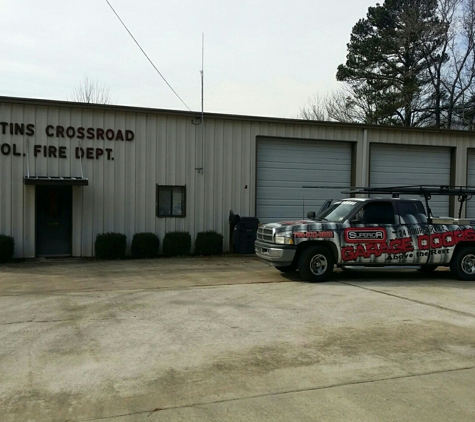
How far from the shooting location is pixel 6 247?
1485cm

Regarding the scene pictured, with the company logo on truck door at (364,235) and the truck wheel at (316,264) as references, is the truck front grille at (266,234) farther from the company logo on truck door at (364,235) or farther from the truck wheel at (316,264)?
the company logo on truck door at (364,235)

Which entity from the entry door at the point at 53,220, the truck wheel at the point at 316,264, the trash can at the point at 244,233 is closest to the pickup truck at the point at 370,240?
the truck wheel at the point at 316,264

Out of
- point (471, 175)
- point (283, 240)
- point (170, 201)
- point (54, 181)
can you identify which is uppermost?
point (471, 175)

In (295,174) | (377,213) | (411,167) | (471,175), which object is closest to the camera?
(377,213)

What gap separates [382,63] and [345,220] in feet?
96.6

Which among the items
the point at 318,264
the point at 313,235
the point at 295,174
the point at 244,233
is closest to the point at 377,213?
the point at 313,235

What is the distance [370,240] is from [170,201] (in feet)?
24.9

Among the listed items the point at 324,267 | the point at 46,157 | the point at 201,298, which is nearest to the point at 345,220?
the point at 324,267

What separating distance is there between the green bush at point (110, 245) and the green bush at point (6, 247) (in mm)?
2289

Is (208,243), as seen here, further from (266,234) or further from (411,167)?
(411,167)

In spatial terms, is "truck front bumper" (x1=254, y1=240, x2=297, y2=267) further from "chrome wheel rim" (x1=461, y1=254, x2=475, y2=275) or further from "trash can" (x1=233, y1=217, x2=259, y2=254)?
"trash can" (x1=233, y1=217, x2=259, y2=254)

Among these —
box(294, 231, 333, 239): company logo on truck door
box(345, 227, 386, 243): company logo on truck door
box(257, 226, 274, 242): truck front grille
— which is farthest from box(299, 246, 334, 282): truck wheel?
box(257, 226, 274, 242): truck front grille

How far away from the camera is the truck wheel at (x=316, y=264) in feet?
37.7

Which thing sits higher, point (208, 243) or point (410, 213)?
point (410, 213)
